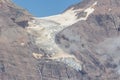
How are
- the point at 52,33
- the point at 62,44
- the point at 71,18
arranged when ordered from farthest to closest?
1. the point at 71,18
2. the point at 52,33
3. the point at 62,44

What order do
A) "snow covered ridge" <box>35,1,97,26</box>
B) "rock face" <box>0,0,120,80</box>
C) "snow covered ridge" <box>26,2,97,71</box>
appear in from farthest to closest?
"snow covered ridge" <box>35,1,97,26</box>
"snow covered ridge" <box>26,2,97,71</box>
"rock face" <box>0,0,120,80</box>

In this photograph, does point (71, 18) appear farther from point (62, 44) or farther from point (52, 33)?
point (62, 44)

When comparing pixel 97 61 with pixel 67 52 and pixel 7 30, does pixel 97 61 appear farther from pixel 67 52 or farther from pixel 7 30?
pixel 7 30

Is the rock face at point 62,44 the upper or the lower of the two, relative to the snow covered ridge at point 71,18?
lower

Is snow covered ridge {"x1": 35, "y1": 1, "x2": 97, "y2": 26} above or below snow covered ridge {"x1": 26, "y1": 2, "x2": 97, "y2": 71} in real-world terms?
above

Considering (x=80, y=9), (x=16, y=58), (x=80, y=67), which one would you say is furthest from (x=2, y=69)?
(x=80, y=9)

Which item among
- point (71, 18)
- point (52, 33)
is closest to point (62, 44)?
point (52, 33)

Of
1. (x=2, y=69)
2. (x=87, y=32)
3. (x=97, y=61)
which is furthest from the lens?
(x=87, y=32)

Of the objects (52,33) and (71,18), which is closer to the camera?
(52,33)
